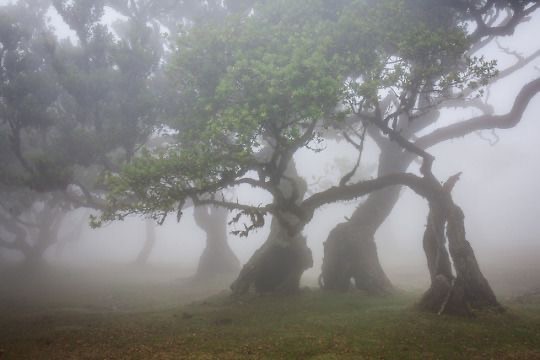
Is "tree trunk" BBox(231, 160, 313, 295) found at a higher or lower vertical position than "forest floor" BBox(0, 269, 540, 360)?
higher

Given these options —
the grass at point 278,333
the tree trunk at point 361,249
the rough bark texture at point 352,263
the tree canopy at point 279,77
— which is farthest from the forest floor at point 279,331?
the tree canopy at point 279,77

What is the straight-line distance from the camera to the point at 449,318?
51.5ft

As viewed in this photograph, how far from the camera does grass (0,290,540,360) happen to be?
39.7ft

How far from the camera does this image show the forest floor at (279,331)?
39.9ft

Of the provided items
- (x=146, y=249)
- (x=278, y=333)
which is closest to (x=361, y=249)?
(x=278, y=333)

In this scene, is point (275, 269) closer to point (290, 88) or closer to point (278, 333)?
point (278, 333)

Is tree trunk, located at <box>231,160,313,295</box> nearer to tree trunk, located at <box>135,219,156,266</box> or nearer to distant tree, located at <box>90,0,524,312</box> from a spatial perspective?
distant tree, located at <box>90,0,524,312</box>

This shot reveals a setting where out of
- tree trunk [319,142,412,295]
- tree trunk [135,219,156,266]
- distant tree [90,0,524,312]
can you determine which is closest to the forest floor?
tree trunk [319,142,412,295]

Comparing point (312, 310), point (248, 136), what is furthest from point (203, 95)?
point (312, 310)

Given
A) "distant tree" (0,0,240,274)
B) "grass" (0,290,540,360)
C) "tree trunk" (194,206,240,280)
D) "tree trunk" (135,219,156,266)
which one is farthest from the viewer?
"tree trunk" (135,219,156,266)

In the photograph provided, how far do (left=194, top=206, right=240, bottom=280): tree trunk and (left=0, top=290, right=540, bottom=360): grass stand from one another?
17.3 m

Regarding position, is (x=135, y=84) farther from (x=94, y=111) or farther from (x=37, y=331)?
(x=37, y=331)

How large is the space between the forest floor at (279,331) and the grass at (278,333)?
35 millimetres

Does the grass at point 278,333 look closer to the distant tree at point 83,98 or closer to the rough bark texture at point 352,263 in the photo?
the rough bark texture at point 352,263
